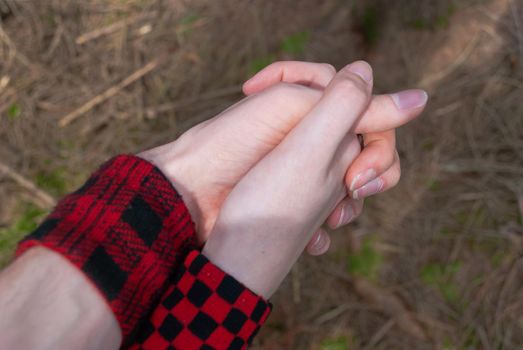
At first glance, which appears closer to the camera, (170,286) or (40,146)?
(170,286)

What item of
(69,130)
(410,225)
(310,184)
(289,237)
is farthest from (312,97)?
(69,130)

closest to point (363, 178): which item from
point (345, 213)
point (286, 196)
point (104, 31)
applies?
point (345, 213)

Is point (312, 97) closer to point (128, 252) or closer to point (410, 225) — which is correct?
point (128, 252)

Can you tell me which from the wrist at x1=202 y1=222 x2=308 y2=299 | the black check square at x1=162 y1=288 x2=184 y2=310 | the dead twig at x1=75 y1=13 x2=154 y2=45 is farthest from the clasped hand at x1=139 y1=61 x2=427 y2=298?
the dead twig at x1=75 y1=13 x2=154 y2=45

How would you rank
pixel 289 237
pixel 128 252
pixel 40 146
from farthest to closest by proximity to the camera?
pixel 40 146 → pixel 289 237 → pixel 128 252

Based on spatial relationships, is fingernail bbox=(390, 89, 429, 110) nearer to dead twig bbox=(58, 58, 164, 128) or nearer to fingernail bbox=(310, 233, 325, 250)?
fingernail bbox=(310, 233, 325, 250)
